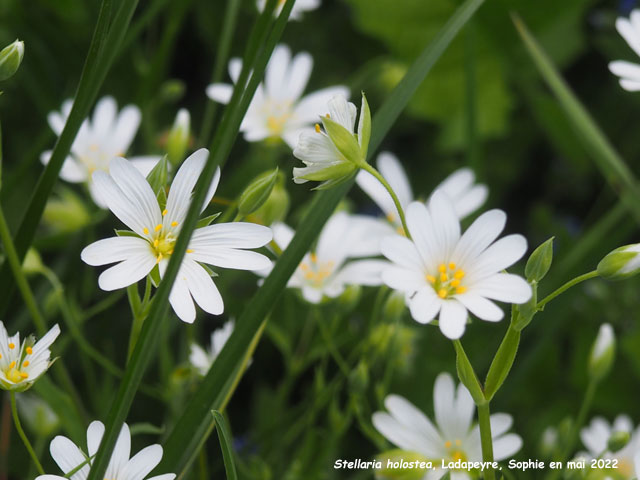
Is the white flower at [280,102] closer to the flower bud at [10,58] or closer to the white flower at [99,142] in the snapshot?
the white flower at [99,142]

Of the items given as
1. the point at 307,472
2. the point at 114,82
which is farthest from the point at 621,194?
the point at 114,82

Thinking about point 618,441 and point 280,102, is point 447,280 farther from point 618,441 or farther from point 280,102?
point 280,102

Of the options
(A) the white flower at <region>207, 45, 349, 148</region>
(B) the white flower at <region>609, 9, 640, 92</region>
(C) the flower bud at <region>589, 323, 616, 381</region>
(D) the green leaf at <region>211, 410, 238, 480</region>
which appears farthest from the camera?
(A) the white flower at <region>207, 45, 349, 148</region>

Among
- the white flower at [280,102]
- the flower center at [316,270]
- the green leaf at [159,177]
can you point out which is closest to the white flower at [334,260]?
the flower center at [316,270]

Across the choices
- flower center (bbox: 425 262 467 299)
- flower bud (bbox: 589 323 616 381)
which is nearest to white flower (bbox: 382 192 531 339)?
flower center (bbox: 425 262 467 299)

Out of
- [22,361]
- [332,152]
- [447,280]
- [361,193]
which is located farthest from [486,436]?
[361,193]

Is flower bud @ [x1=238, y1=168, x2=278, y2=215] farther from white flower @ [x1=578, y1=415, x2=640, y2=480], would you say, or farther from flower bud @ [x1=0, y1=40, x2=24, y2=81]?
white flower @ [x1=578, y1=415, x2=640, y2=480]
